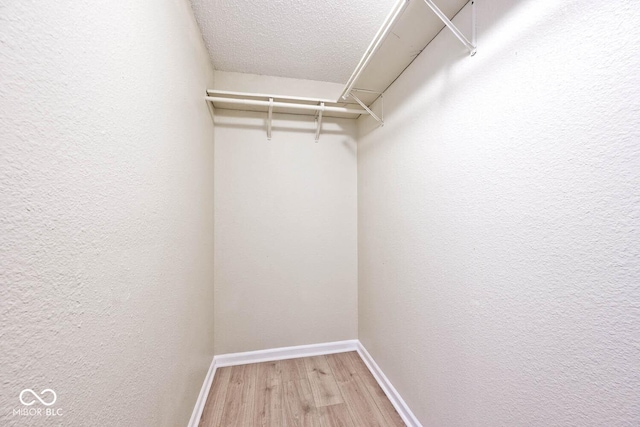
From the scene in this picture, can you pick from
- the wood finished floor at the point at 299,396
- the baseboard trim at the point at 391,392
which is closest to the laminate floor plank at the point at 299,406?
the wood finished floor at the point at 299,396

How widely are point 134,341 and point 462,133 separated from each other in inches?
57.6

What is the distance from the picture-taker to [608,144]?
56 centimetres

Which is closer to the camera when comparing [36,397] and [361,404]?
[36,397]

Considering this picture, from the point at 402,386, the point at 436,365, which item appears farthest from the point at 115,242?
the point at 402,386

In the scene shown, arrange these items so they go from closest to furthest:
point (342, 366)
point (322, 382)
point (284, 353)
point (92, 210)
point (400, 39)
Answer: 1. point (92, 210)
2. point (400, 39)
3. point (322, 382)
4. point (342, 366)
5. point (284, 353)

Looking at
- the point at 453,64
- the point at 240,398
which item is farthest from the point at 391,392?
the point at 453,64

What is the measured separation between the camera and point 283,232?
1.98 metres

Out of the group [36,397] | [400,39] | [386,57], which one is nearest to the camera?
[36,397]

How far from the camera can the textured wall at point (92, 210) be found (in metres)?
0.38

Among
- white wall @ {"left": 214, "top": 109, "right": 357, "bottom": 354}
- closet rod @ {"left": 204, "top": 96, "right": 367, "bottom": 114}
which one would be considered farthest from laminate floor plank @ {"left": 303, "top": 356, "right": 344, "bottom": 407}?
closet rod @ {"left": 204, "top": 96, "right": 367, "bottom": 114}

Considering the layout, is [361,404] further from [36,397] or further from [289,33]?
→ [289,33]

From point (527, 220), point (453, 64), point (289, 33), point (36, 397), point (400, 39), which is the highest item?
point (289, 33)

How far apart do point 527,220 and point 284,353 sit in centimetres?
196

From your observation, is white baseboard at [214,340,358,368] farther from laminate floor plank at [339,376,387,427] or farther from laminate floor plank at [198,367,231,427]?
laminate floor plank at [339,376,387,427]
